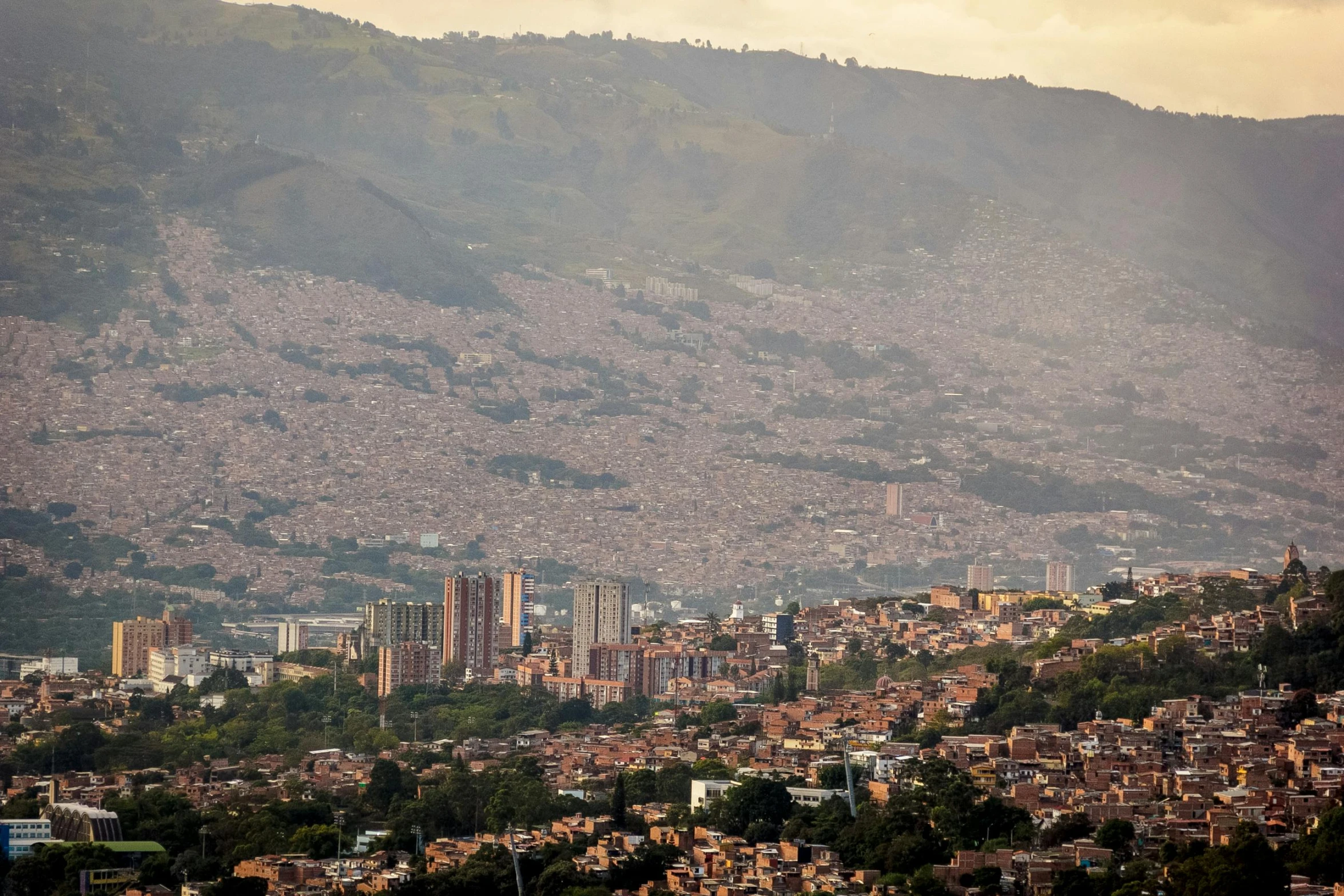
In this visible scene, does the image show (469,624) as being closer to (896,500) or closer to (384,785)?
(384,785)

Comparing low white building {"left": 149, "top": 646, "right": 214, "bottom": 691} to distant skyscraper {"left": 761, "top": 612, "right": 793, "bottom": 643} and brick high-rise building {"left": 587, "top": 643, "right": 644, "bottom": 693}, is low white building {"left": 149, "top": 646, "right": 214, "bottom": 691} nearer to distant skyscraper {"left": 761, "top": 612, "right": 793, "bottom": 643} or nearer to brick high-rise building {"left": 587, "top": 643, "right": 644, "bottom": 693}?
brick high-rise building {"left": 587, "top": 643, "right": 644, "bottom": 693}

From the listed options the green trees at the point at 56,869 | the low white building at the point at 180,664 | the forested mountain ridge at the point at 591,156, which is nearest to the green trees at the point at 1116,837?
the green trees at the point at 56,869

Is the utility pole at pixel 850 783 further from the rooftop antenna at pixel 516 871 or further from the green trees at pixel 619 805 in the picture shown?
the rooftop antenna at pixel 516 871

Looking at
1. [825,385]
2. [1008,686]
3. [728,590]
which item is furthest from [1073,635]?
[825,385]

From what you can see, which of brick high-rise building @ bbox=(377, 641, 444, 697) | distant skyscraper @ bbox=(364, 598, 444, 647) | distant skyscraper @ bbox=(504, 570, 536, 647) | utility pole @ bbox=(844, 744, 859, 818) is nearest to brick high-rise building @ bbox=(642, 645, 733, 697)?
brick high-rise building @ bbox=(377, 641, 444, 697)

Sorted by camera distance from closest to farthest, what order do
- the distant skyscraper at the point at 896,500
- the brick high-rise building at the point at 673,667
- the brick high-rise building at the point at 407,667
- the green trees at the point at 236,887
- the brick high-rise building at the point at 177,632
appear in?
1. the green trees at the point at 236,887
2. the brick high-rise building at the point at 673,667
3. the brick high-rise building at the point at 407,667
4. the brick high-rise building at the point at 177,632
5. the distant skyscraper at the point at 896,500
